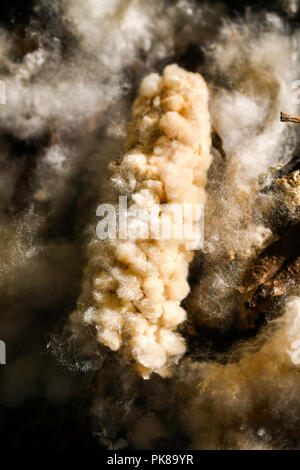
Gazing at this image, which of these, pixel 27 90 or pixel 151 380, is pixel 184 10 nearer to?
pixel 27 90

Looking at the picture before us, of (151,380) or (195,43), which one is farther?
(195,43)

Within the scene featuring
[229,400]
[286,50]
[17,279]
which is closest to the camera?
[229,400]

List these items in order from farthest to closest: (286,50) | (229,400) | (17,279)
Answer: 1. (286,50)
2. (17,279)
3. (229,400)

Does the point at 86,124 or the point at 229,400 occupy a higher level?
the point at 86,124

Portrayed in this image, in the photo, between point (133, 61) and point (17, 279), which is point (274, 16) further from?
point (17, 279)

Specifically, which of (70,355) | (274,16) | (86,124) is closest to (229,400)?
(70,355)

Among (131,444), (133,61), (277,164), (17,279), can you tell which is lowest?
(131,444)
